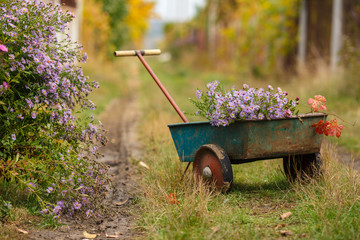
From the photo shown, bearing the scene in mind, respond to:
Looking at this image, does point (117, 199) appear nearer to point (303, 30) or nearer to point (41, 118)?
point (41, 118)

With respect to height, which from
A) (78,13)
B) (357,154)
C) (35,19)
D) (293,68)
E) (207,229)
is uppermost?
(78,13)

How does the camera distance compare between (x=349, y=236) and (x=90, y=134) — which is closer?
(x=349, y=236)

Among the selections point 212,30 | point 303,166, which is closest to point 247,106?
point 303,166

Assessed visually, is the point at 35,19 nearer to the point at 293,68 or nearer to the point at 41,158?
the point at 41,158

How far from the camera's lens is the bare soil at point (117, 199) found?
136 inches

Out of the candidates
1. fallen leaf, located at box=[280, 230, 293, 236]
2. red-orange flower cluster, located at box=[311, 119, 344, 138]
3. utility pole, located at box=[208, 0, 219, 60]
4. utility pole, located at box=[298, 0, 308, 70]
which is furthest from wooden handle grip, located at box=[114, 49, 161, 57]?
utility pole, located at box=[208, 0, 219, 60]

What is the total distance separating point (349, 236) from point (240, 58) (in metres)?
15.1

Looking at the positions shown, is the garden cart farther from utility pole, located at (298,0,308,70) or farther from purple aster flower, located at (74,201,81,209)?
utility pole, located at (298,0,308,70)

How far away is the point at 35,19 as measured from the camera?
3678mm

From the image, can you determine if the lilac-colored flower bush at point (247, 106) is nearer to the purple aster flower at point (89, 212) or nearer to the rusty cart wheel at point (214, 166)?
the rusty cart wheel at point (214, 166)

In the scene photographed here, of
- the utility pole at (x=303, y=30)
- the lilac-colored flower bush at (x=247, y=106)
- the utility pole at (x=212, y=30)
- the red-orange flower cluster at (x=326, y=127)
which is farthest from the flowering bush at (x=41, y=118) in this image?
the utility pole at (x=212, y=30)

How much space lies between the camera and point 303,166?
4438 mm

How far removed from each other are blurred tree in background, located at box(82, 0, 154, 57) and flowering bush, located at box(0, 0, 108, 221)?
10421mm

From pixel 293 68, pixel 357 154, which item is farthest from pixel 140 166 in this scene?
pixel 293 68
